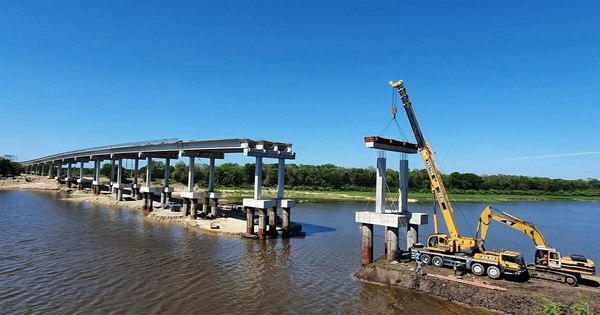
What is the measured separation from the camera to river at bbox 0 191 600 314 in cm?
2028

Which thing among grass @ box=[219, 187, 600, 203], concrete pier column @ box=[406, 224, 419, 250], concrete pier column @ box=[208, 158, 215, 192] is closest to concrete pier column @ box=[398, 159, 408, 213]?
concrete pier column @ box=[406, 224, 419, 250]

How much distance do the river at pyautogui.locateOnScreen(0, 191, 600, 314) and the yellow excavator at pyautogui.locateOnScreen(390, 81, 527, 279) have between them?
398 cm

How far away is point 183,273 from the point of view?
86.4ft

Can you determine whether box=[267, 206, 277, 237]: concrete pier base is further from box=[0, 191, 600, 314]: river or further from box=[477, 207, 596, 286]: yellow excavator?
box=[477, 207, 596, 286]: yellow excavator

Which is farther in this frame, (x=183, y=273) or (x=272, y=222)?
(x=272, y=222)

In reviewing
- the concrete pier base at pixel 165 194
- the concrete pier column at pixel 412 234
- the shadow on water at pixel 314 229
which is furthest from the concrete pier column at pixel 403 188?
the concrete pier base at pixel 165 194

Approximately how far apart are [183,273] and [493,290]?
→ 2040cm

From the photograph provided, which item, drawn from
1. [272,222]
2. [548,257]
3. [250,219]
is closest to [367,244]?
[548,257]

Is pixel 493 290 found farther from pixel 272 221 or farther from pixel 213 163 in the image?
pixel 213 163

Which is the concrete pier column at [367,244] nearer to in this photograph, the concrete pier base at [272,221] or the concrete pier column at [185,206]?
the concrete pier base at [272,221]

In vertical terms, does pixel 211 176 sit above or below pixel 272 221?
above

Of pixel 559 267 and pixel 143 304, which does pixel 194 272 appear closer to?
pixel 143 304

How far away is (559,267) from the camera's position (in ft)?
72.5

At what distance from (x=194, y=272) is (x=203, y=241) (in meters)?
Answer: 12.0
